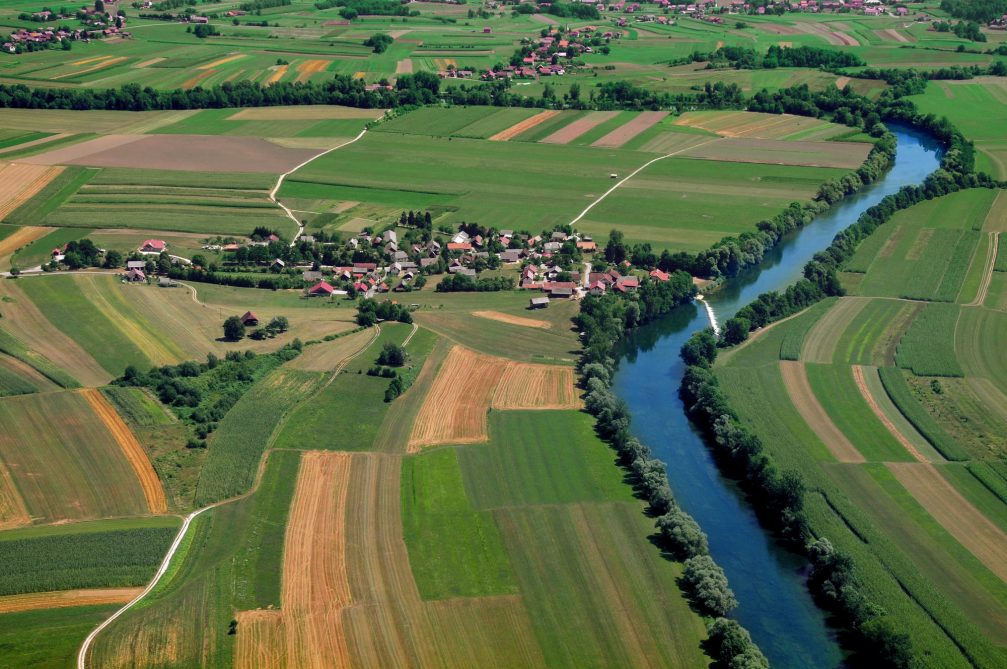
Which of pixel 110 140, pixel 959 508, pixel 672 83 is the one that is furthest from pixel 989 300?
pixel 110 140

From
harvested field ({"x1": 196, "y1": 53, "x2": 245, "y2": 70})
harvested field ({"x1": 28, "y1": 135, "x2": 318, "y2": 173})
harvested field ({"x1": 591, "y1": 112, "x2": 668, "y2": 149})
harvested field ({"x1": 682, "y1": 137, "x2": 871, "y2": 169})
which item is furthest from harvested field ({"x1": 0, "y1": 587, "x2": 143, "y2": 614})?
harvested field ({"x1": 196, "y1": 53, "x2": 245, "y2": 70})

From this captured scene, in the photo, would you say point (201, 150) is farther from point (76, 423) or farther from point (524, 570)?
point (524, 570)

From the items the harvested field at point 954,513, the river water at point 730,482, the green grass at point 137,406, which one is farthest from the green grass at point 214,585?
the harvested field at point 954,513

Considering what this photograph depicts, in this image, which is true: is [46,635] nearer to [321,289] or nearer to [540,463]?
[540,463]

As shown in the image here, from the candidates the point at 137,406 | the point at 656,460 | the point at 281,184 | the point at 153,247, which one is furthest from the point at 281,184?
the point at 656,460

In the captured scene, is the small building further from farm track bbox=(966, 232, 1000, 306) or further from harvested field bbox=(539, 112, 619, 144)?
farm track bbox=(966, 232, 1000, 306)
